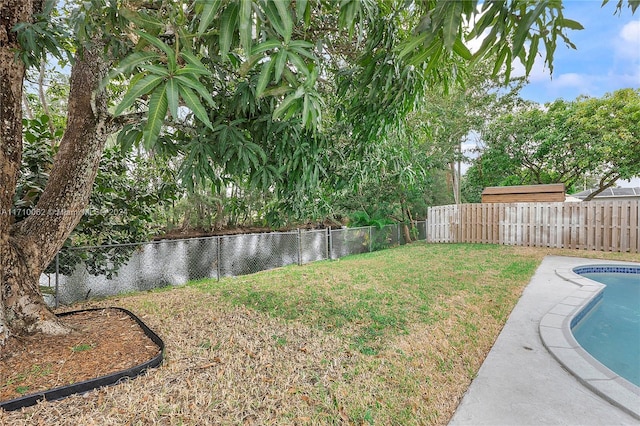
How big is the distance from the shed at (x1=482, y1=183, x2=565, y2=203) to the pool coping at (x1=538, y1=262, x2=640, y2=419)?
19.6ft

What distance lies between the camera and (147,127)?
990mm

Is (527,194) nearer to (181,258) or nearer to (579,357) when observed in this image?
(579,357)

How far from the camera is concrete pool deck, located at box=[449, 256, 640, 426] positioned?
1.85m

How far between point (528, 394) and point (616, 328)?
127 inches

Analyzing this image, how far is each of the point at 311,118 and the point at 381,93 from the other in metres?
0.97

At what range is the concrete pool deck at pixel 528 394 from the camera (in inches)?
72.9

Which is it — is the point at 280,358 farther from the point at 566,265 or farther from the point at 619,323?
the point at 566,265

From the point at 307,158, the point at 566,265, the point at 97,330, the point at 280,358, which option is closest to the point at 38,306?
the point at 97,330

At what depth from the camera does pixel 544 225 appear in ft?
29.2

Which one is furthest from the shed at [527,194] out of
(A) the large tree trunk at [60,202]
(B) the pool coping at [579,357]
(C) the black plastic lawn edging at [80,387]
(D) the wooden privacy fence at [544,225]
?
(A) the large tree trunk at [60,202]

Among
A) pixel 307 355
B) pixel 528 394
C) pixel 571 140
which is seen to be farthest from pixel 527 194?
pixel 307 355

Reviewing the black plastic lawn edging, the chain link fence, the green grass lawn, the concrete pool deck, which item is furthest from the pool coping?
the chain link fence

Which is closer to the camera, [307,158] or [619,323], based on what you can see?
[307,158]

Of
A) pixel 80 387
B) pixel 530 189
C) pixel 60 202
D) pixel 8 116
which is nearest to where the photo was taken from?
pixel 80 387
